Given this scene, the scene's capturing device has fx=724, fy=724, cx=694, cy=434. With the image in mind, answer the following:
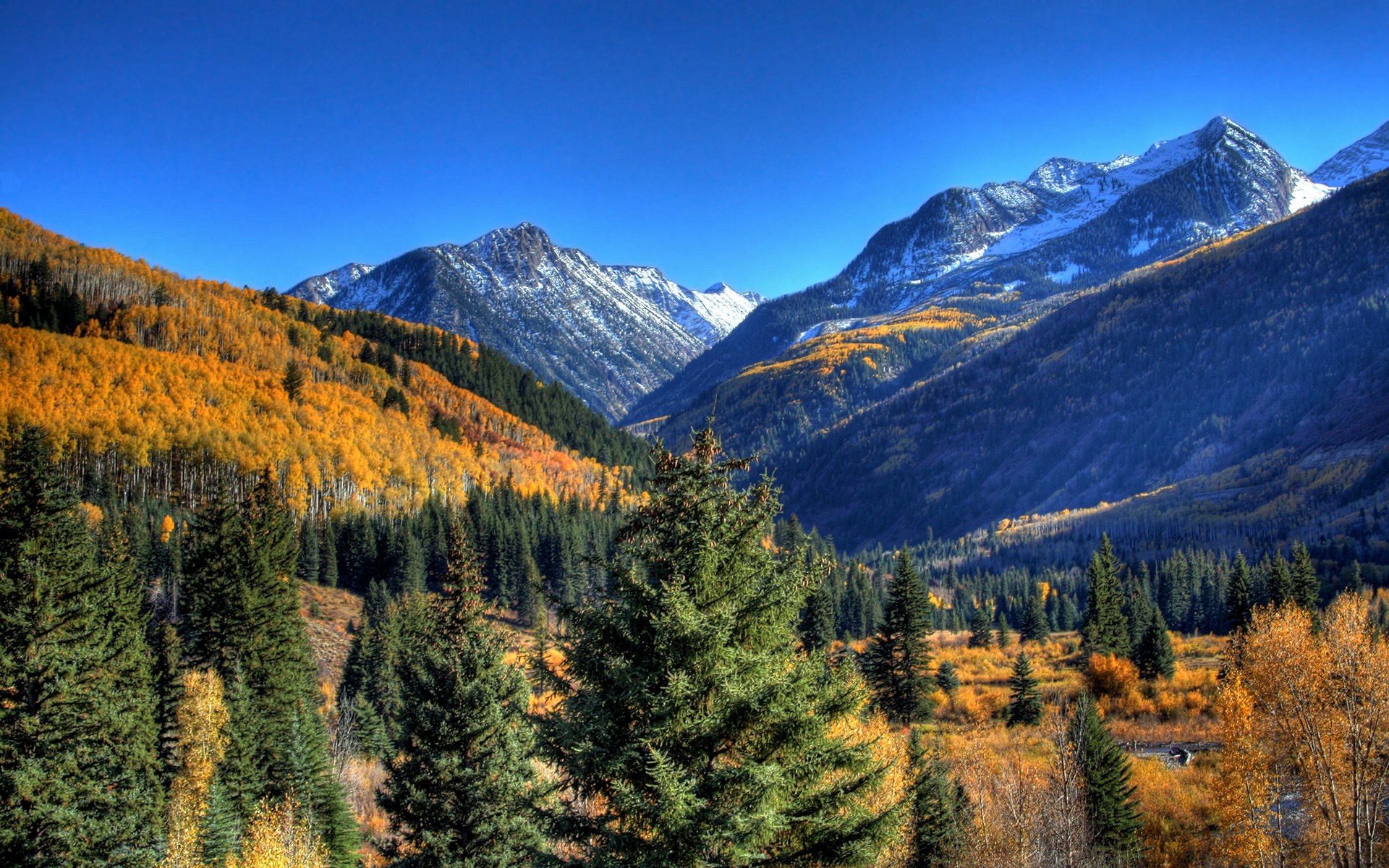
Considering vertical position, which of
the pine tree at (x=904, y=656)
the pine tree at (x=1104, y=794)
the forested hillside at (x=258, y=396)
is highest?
the forested hillside at (x=258, y=396)

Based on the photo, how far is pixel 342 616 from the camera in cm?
7700

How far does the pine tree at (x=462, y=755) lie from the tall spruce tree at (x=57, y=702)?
8.56 metres

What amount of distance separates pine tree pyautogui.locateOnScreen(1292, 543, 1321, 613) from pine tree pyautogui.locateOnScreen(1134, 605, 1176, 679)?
927 cm

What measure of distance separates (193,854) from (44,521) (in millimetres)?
12878

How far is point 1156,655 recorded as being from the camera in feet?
170

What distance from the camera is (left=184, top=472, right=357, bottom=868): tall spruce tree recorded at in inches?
1169

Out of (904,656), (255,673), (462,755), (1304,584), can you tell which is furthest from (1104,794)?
(1304,584)

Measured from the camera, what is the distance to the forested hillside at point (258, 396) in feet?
339

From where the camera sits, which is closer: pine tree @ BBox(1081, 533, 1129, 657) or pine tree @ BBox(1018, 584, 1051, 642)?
pine tree @ BBox(1081, 533, 1129, 657)

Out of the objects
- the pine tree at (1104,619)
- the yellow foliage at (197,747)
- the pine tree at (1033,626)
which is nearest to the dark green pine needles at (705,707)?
the yellow foliage at (197,747)

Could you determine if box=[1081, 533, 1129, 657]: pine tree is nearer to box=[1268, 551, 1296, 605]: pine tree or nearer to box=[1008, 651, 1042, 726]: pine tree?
box=[1268, 551, 1296, 605]: pine tree

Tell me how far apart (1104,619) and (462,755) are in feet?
176

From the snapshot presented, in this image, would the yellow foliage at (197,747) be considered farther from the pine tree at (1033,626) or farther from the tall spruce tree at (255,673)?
the pine tree at (1033,626)

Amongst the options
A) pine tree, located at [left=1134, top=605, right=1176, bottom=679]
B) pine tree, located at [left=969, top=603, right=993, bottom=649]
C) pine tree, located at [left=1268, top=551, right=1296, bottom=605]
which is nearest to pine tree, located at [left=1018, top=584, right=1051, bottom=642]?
pine tree, located at [left=969, top=603, right=993, bottom=649]
